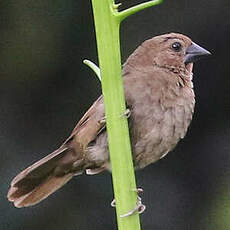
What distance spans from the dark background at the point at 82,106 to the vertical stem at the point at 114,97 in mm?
1193

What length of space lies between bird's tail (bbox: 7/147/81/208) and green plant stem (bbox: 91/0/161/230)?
0.38m

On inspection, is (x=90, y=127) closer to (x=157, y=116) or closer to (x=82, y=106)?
(x=157, y=116)

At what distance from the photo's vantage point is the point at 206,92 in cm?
235

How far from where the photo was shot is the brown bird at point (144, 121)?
157 centimetres

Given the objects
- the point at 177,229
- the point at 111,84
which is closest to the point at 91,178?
the point at 177,229

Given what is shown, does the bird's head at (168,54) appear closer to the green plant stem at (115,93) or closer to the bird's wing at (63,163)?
the bird's wing at (63,163)

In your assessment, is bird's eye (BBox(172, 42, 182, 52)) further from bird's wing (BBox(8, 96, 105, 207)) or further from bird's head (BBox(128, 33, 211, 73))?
bird's wing (BBox(8, 96, 105, 207))

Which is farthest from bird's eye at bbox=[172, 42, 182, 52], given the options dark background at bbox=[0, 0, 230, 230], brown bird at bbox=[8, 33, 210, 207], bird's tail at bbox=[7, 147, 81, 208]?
dark background at bbox=[0, 0, 230, 230]

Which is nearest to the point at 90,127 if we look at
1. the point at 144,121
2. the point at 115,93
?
the point at 144,121

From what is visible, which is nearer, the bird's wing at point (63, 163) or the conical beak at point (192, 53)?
the bird's wing at point (63, 163)

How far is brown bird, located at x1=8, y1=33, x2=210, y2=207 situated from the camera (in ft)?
5.15

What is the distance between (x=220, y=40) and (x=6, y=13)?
55 cm

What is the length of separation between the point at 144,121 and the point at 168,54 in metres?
0.17

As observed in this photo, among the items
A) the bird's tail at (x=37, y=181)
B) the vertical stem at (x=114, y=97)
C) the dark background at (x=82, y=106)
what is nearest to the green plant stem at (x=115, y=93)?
the vertical stem at (x=114, y=97)
